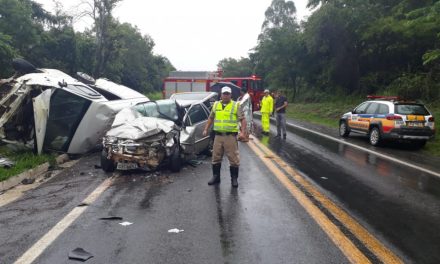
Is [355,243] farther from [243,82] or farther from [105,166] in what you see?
[243,82]

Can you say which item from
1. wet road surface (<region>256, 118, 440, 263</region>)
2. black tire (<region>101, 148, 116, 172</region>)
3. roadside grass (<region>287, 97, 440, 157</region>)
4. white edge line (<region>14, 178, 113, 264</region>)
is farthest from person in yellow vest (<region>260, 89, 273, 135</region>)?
white edge line (<region>14, 178, 113, 264</region>)

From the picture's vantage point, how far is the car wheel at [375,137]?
46.2 feet

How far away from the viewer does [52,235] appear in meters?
5.11

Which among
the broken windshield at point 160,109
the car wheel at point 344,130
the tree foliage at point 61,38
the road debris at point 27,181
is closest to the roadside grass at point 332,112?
the car wheel at point 344,130

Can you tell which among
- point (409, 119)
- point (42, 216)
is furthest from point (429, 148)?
point (42, 216)

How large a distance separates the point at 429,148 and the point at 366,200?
8323 millimetres

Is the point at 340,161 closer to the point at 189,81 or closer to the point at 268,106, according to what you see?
the point at 268,106

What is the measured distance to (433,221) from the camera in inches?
227

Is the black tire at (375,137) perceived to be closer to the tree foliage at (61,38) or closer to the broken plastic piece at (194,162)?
the broken plastic piece at (194,162)

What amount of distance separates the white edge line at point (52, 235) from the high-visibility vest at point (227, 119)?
2.34m

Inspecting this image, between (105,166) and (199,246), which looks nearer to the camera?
(199,246)

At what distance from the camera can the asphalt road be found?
4.52 m

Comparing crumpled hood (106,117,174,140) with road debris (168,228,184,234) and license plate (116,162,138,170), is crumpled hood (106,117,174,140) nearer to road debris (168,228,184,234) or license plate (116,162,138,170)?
license plate (116,162,138,170)

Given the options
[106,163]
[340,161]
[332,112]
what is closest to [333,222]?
[106,163]
